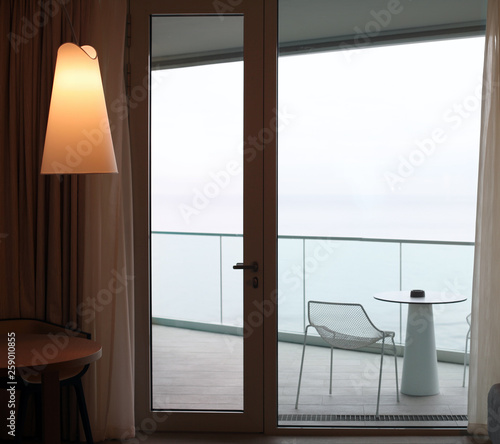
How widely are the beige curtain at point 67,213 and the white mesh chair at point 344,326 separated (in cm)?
106

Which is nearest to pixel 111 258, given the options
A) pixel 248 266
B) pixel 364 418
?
pixel 248 266

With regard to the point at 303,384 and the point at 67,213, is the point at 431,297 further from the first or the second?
the point at 67,213

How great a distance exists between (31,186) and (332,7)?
1936 millimetres

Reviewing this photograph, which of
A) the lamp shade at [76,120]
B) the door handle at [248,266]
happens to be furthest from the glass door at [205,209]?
the lamp shade at [76,120]

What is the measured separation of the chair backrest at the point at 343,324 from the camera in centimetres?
358

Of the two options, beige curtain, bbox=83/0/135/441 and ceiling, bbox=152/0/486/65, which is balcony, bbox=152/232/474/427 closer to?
beige curtain, bbox=83/0/135/441

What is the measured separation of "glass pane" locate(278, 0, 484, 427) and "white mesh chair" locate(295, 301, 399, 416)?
0.09 ft

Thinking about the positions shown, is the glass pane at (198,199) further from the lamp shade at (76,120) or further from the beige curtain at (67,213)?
the lamp shade at (76,120)

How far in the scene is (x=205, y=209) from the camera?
3.60 meters

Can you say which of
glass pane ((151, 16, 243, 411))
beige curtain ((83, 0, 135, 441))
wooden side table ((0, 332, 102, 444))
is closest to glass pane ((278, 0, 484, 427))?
glass pane ((151, 16, 243, 411))

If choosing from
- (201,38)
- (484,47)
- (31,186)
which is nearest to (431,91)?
(484,47)

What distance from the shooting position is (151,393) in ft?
Answer: 12.0

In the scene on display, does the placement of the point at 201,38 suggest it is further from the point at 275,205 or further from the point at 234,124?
the point at 275,205

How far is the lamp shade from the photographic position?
2455 millimetres
